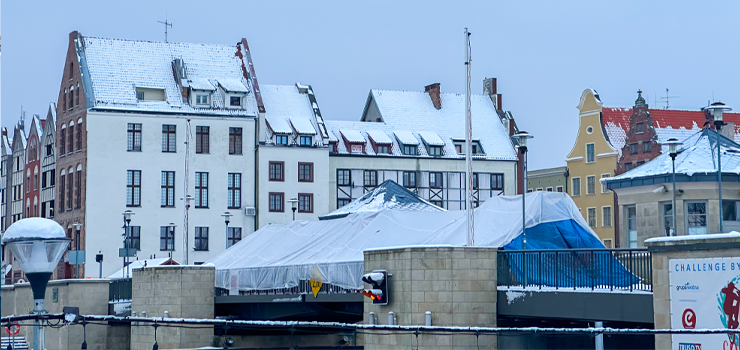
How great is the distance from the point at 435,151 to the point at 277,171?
12.2m

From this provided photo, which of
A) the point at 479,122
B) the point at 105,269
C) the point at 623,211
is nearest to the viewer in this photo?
the point at 623,211

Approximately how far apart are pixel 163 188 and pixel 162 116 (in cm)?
479

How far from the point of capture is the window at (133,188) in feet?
252

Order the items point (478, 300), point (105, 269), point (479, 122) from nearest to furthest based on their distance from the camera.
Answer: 1. point (478, 300)
2. point (105, 269)
3. point (479, 122)

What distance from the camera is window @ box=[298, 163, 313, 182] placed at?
80500mm

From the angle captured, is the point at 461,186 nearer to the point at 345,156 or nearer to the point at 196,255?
the point at 345,156

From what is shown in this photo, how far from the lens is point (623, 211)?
4525cm

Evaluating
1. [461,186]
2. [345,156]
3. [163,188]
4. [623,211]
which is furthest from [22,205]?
[623,211]

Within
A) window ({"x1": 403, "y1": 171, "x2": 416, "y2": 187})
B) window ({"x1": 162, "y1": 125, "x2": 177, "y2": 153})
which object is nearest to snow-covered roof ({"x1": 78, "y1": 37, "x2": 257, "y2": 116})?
window ({"x1": 162, "y1": 125, "x2": 177, "y2": 153})

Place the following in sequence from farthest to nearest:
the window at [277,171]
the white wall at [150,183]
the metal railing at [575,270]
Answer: the window at [277,171], the white wall at [150,183], the metal railing at [575,270]

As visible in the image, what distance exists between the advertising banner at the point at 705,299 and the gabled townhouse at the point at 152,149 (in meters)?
54.9

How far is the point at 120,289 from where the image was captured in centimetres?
5772

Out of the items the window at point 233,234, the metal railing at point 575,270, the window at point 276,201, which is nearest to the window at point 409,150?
the window at point 276,201

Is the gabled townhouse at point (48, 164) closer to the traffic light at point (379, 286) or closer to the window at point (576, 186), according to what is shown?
the window at point (576, 186)
